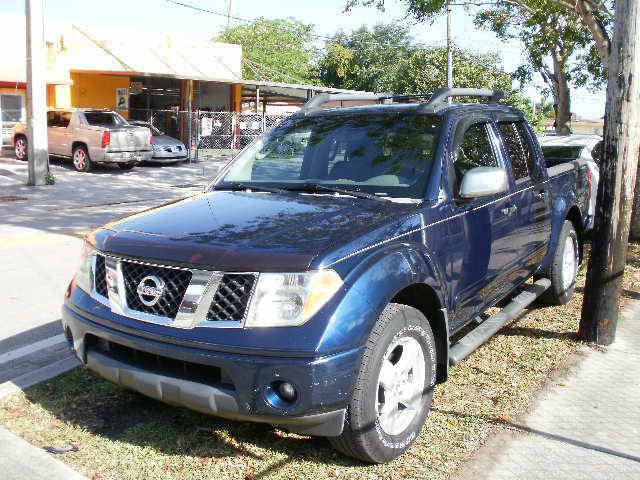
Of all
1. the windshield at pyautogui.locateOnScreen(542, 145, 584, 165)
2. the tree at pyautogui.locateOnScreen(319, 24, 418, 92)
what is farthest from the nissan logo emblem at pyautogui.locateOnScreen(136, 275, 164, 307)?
the tree at pyautogui.locateOnScreen(319, 24, 418, 92)

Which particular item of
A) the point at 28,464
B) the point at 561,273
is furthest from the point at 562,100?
the point at 28,464

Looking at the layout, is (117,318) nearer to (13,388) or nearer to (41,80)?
→ (13,388)

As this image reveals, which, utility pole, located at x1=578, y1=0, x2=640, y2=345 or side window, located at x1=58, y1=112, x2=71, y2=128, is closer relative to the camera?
utility pole, located at x1=578, y1=0, x2=640, y2=345

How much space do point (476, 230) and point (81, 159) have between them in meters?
18.8

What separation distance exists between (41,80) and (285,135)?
44.1ft

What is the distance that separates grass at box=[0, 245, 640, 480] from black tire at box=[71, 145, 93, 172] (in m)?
17.5

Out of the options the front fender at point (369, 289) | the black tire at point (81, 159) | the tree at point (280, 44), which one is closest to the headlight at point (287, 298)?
the front fender at point (369, 289)

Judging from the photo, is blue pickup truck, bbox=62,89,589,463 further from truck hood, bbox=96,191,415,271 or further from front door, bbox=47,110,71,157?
front door, bbox=47,110,71,157

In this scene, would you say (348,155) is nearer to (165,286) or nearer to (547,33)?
(165,286)

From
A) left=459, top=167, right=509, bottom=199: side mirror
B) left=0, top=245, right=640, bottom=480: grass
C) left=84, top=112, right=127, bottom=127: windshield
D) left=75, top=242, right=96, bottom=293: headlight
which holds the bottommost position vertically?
left=0, top=245, right=640, bottom=480: grass

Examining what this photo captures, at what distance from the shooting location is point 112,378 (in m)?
3.42

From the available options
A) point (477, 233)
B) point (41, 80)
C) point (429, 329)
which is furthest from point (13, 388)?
point (41, 80)

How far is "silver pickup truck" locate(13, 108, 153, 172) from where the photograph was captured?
2042 cm

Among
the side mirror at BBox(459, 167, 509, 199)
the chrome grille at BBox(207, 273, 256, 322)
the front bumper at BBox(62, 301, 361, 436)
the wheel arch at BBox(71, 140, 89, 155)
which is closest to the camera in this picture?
the front bumper at BBox(62, 301, 361, 436)
